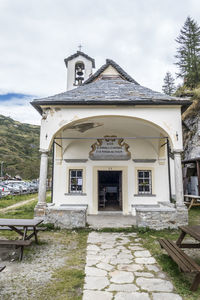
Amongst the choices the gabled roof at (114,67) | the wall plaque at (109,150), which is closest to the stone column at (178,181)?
the wall plaque at (109,150)

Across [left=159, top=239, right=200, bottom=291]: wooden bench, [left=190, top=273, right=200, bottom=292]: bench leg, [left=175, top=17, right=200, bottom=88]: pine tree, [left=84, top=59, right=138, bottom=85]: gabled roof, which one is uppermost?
[left=175, top=17, right=200, bottom=88]: pine tree

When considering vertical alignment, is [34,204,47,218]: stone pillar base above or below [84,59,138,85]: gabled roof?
below

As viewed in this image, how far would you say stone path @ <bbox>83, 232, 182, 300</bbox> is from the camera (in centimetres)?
282

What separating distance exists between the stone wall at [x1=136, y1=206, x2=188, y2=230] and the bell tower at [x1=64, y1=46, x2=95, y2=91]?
31.5 feet

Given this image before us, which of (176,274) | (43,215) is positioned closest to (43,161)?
(43,215)

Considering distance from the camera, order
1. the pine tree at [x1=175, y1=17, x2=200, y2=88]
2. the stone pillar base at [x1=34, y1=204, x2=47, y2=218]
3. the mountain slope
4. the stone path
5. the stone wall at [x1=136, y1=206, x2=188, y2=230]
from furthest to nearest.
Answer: the mountain slope
the pine tree at [x1=175, y1=17, x2=200, y2=88]
the stone pillar base at [x1=34, y1=204, x2=47, y2=218]
the stone wall at [x1=136, y1=206, x2=188, y2=230]
the stone path

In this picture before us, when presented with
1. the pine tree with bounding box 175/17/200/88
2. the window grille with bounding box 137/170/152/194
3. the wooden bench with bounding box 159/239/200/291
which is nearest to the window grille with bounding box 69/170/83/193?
the window grille with bounding box 137/170/152/194

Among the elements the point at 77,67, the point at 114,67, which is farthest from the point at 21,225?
the point at 77,67

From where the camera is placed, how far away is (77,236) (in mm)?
5762

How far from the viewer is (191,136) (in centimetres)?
1516

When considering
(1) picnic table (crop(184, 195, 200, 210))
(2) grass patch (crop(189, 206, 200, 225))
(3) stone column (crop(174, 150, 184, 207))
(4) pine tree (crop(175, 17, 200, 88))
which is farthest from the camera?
(4) pine tree (crop(175, 17, 200, 88))

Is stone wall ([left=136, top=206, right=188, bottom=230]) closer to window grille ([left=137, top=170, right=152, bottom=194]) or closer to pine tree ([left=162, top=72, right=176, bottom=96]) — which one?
window grille ([left=137, top=170, right=152, bottom=194])

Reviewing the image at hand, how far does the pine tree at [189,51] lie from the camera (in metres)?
23.2

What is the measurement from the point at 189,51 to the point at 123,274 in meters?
28.6
